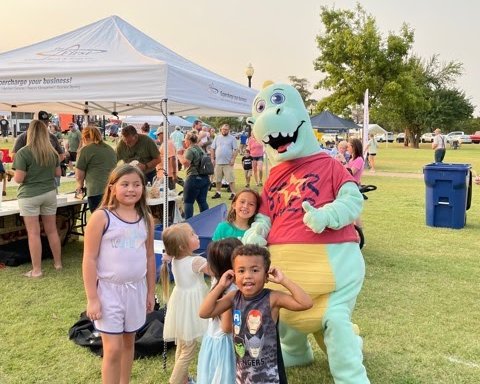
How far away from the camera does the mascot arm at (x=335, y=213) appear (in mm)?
2652

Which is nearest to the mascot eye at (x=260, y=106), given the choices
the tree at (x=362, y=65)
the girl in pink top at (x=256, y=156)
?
the girl in pink top at (x=256, y=156)

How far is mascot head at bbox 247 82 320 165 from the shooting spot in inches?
116

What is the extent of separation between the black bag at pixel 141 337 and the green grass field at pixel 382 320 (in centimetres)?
8

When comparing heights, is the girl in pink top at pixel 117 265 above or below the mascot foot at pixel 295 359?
above

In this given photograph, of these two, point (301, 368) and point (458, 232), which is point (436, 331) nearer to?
point (301, 368)

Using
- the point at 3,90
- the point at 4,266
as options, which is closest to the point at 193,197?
the point at 4,266

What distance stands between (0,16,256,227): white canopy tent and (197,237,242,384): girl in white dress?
6.47 ft

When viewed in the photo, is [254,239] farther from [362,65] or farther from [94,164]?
[362,65]

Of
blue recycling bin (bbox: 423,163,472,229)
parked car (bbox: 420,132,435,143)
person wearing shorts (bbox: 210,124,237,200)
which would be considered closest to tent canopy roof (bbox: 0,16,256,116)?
blue recycling bin (bbox: 423,163,472,229)

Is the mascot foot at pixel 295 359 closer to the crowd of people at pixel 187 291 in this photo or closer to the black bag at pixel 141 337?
the crowd of people at pixel 187 291

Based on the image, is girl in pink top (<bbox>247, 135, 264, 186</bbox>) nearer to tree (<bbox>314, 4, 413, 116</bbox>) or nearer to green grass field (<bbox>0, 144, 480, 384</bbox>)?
green grass field (<bbox>0, 144, 480, 384</bbox>)

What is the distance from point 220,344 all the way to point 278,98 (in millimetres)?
1526

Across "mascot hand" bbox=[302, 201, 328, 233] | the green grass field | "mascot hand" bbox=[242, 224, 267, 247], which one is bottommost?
the green grass field

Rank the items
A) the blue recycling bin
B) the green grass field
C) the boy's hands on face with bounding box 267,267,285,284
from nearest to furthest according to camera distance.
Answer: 1. the boy's hands on face with bounding box 267,267,285,284
2. the green grass field
3. the blue recycling bin
